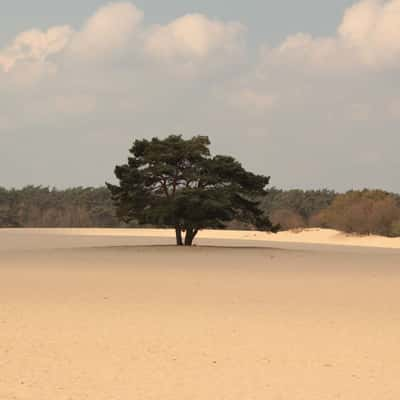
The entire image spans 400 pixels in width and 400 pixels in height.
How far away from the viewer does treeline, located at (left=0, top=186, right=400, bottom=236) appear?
66.2 m

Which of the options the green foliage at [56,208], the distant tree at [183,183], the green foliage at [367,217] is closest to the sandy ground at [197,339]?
the distant tree at [183,183]

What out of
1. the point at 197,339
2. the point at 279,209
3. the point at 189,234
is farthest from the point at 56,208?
the point at 197,339

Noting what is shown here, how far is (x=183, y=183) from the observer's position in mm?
38406

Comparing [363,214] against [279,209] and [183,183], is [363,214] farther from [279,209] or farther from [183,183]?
[279,209]

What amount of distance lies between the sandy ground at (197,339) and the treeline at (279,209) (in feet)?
160

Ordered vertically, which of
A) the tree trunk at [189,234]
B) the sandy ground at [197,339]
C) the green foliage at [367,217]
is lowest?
the sandy ground at [197,339]

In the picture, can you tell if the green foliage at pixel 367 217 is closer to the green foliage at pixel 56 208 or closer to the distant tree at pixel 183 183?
the distant tree at pixel 183 183

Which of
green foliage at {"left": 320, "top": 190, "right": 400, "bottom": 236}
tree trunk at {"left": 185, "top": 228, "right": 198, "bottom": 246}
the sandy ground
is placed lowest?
the sandy ground

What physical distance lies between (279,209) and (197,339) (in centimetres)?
10894

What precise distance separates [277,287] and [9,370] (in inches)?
430

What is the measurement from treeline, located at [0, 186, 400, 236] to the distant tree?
29260 mm

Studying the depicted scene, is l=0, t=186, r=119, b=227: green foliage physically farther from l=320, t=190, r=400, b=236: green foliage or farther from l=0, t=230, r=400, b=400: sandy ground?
l=0, t=230, r=400, b=400: sandy ground

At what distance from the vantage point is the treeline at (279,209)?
66188 mm

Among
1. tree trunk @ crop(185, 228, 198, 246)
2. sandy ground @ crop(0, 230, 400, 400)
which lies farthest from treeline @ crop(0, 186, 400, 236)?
sandy ground @ crop(0, 230, 400, 400)
